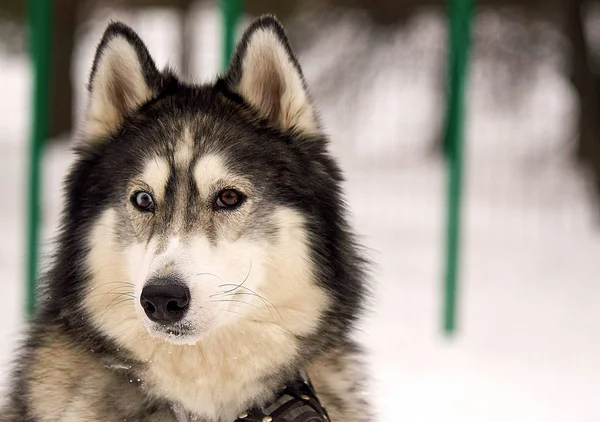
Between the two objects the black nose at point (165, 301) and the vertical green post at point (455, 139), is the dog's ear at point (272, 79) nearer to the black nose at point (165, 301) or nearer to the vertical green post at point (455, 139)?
the black nose at point (165, 301)

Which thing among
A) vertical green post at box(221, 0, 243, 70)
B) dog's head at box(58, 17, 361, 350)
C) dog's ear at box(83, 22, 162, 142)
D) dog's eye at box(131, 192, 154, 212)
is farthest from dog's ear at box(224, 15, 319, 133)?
vertical green post at box(221, 0, 243, 70)

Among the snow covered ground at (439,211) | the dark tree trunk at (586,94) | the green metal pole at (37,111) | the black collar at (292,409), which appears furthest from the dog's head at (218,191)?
the dark tree trunk at (586,94)

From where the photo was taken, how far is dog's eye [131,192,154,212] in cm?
254

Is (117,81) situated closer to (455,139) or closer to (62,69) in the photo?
(455,139)

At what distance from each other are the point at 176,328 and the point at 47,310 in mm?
622

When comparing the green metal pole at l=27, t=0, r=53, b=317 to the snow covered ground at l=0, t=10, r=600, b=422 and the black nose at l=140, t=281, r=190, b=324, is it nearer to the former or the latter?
the snow covered ground at l=0, t=10, r=600, b=422

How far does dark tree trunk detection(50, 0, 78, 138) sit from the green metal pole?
10.5 feet

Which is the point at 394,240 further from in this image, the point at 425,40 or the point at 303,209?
the point at 303,209

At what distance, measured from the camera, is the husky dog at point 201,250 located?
8.13 ft

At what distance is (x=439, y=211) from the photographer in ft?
27.1

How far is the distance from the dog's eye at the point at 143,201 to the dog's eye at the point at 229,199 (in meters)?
0.20

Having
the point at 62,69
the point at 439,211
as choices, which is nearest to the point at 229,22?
the point at 439,211

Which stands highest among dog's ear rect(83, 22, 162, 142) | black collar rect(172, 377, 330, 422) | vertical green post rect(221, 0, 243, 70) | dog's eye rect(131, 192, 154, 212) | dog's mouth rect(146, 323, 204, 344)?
vertical green post rect(221, 0, 243, 70)

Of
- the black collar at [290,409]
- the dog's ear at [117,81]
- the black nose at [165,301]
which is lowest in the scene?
the black collar at [290,409]
